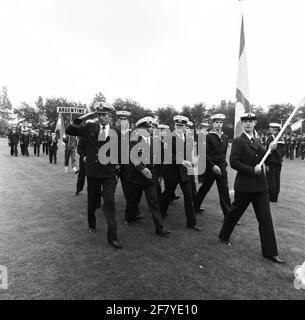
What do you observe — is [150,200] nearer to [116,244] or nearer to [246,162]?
[116,244]

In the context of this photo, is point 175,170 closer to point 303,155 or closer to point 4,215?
point 4,215

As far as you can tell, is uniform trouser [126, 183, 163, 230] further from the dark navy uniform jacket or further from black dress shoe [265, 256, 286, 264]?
black dress shoe [265, 256, 286, 264]

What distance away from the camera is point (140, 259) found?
4.48 m

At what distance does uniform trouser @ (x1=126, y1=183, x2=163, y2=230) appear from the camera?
5547mm

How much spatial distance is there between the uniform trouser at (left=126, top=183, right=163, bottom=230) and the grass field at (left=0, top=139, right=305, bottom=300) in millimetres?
257

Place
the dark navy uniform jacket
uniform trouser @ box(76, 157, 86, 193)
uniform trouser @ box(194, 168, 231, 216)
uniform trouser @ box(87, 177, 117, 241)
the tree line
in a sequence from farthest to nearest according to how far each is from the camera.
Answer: the tree line → uniform trouser @ box(76, 157, 86, 193) → uniform trouser @ box(194, 168, 231, 216) → uniform trouser @ box(87, 177, 117, 241) → the dark navy uniform jacket

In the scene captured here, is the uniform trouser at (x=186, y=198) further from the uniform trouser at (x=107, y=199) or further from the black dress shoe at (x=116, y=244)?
the black dress shoe at (x=116, y=244)

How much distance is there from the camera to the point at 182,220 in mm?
6570

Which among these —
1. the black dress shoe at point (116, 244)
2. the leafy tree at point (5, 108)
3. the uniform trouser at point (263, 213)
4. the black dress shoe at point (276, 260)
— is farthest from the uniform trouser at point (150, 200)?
the leafy tree at point (5, 108)

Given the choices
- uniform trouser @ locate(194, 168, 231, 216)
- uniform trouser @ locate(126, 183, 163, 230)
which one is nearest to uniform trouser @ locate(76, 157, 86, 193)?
uniform trouser @ locate(126, 183, 163, 230)

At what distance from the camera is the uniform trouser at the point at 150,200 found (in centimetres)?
555

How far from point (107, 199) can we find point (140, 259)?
110 cm

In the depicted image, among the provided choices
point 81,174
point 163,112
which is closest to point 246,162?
point 81,174
